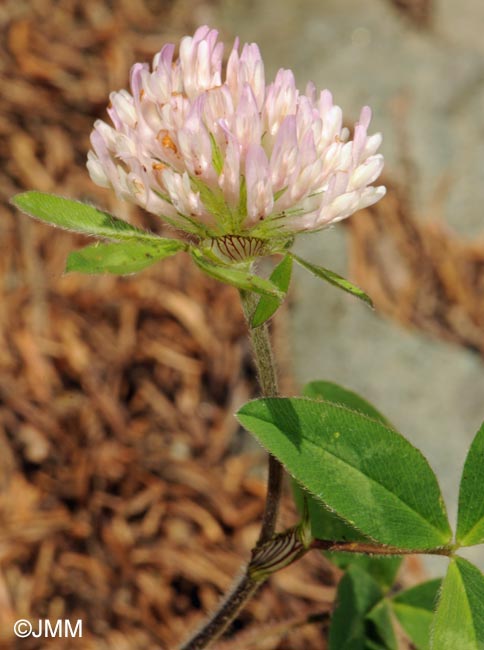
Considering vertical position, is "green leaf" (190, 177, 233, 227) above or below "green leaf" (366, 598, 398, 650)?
above

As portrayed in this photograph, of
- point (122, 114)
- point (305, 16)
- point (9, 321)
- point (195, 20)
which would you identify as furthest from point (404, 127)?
point (122, 114)

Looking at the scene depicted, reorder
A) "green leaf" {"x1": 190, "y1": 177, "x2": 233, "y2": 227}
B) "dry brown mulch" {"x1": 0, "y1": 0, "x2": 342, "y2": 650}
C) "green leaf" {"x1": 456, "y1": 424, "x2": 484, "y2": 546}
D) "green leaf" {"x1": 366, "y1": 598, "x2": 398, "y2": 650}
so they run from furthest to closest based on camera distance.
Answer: "dry brown mulch" {"x1": 0, "y1": 0, "x2": 342, "y2": 650} → "green leaf" {"x1": 366, "y1": 598, "x2": 398, "y2": 650} → "green leaf" {"x1": 456, "y1": 424, "x2": 484, "y2": 546} → "green leaf" {"x1": 190, "y1": 177, "x2": 233, "y2": 227}

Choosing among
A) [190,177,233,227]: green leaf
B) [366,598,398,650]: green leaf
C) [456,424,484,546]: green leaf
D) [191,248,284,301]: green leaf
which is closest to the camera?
[191,248,284,301]: green leaf

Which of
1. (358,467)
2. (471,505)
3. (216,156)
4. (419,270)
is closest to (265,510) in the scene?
(358,467)

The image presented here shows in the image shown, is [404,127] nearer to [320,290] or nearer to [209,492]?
[320,290]

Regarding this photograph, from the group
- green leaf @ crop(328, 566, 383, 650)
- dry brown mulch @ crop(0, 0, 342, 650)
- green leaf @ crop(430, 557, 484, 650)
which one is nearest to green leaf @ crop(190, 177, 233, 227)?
green leaf @ crop(430, 557, 484, 650)

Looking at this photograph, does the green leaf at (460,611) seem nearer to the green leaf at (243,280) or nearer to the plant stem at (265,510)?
the plant stem at (265,510)

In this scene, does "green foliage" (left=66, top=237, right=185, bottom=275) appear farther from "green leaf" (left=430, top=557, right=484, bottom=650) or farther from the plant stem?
"green leaf" (left=430, top=557, right=484, bottom=650)
